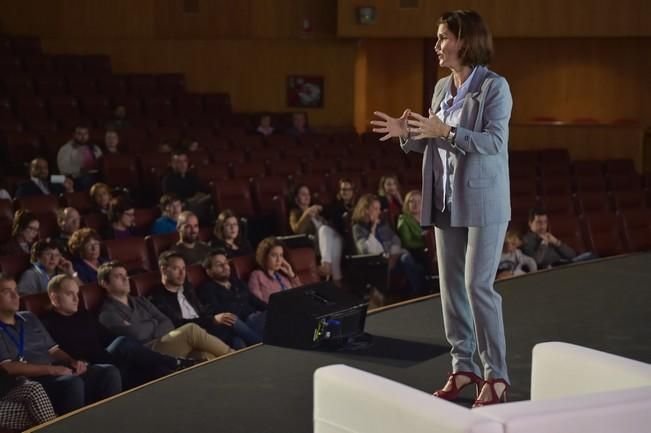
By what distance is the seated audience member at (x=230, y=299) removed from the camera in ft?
19.3

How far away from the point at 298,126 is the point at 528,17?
→ 3.09 meters

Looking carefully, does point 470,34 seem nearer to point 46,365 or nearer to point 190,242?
point 46,365

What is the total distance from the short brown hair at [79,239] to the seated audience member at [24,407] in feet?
6.30

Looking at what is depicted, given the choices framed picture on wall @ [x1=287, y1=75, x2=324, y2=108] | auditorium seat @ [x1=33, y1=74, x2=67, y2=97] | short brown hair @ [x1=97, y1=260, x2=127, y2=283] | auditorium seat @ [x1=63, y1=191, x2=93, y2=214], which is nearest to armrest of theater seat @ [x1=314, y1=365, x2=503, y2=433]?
short brown hair @ [x1=97, y1=260, x2=127, y2=283]

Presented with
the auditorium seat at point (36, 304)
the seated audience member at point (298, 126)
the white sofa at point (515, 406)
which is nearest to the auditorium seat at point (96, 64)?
the seated audience member at point (298, 126)

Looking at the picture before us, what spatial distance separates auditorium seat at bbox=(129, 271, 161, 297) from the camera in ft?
19.0

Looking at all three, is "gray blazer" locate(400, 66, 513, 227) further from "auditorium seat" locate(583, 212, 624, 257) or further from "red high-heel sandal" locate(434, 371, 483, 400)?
"auditorium seat" locate(583, 212, 624, 257)

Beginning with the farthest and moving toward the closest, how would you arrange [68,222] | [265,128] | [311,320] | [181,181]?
[265,128]
[181,181]
[68,222]
[311,320]

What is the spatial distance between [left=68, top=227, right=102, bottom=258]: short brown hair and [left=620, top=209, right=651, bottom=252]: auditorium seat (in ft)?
15.2

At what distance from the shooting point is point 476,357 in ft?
12.9

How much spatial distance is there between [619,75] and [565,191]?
15.0ft

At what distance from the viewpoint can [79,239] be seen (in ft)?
20.7

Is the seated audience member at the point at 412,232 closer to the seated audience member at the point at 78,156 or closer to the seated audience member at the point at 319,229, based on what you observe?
the seated audience member at the point at 319,229

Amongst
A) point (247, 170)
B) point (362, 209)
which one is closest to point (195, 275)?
point (362, 209)
